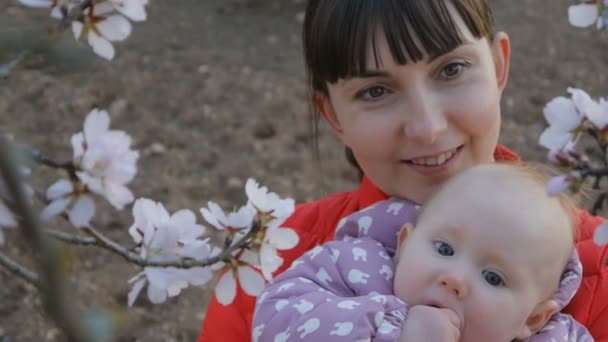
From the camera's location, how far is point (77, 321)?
42 cm

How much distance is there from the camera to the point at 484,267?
125 cm

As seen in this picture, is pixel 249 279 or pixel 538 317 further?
pixel 538 317

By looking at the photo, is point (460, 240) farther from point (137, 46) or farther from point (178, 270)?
point (137, 46)

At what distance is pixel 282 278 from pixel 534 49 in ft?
9.47

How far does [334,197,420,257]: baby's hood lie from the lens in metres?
1.43

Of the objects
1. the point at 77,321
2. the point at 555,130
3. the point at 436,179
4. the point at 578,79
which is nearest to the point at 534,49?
the point at 578,79

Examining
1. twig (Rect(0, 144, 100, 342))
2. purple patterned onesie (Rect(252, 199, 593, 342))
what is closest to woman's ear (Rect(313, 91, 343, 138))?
purple patterned onesie (Rect(252, 199, 593, 342))

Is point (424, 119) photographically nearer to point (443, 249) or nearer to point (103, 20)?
point (443, 249)

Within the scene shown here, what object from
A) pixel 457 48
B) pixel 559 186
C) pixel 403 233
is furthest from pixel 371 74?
pixel 559 186

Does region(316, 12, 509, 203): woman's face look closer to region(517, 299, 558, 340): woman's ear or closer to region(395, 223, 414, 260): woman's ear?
region(395, 223, 414, 260): woman's ear

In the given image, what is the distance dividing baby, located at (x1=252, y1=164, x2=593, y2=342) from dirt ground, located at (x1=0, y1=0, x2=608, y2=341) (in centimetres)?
129

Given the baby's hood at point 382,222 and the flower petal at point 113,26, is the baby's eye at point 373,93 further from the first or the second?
the flower petal at point 113,26

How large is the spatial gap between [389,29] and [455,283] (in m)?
0.43

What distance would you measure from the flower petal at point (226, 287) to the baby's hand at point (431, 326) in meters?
0.25
